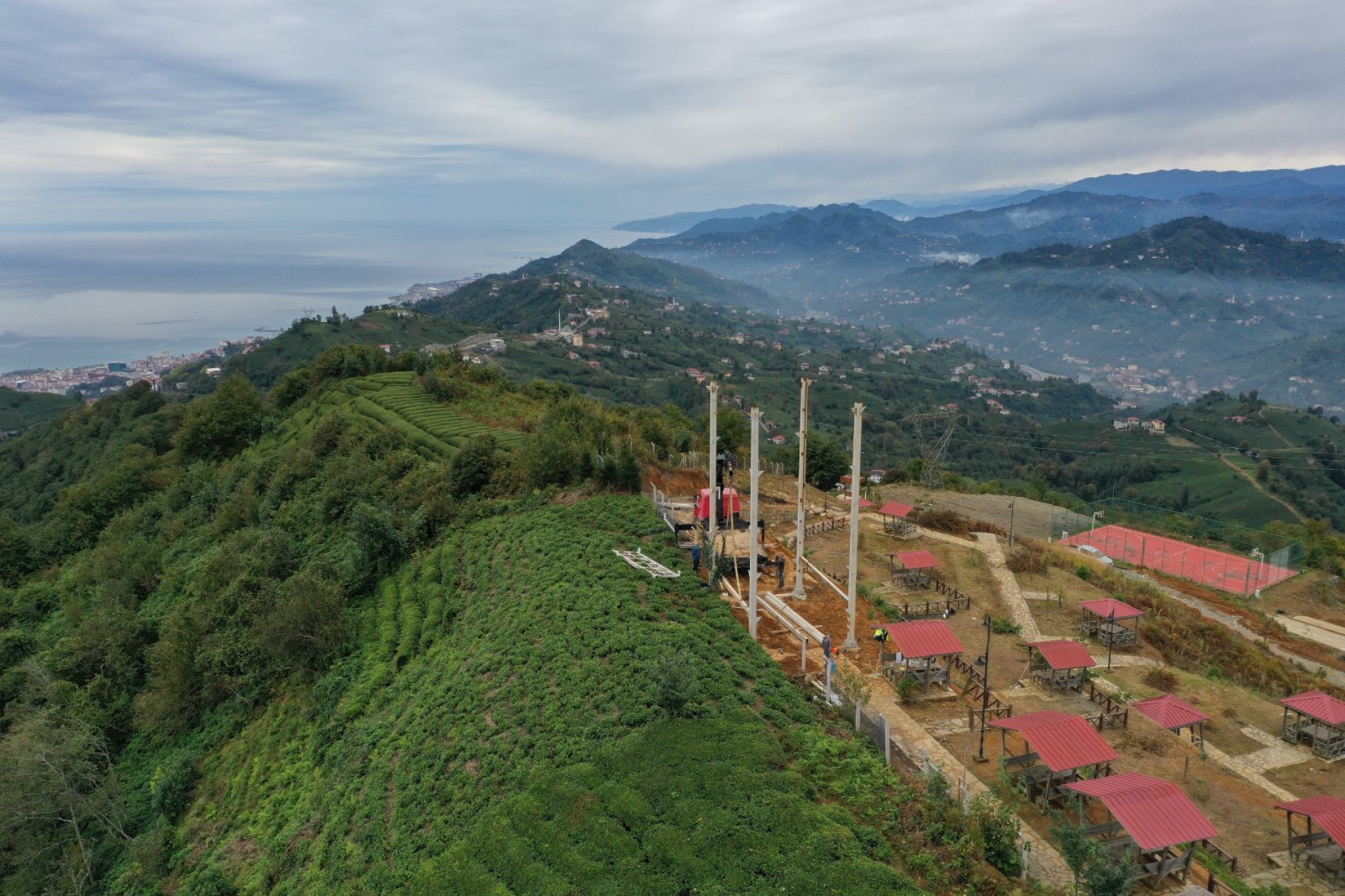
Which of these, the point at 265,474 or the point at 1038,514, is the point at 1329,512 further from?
the point at 265,474

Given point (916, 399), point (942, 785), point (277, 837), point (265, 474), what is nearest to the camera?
point (942, 785)

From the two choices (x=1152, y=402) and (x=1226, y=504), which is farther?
(x=1152, y=402)

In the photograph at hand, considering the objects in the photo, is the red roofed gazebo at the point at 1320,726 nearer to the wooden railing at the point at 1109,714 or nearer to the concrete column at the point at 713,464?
the wooden railing at the point at 1109,714

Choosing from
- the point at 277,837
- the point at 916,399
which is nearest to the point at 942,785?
the point at 277,837

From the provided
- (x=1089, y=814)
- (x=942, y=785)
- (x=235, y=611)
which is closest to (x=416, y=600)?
(x=235, y=611)

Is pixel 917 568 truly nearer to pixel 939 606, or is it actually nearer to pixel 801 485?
pixel 939 606

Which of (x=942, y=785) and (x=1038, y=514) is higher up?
(x=942, y=785)

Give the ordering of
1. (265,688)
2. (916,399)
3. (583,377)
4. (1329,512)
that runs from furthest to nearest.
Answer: (916,399) → (583,377) → (1329,512) → (265,688)
